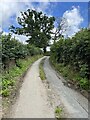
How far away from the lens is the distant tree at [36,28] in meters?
50.6

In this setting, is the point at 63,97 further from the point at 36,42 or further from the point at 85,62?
the point at 36,42

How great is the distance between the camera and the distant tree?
1991 inches

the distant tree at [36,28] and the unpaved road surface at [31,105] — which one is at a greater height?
the distant tree at [36,28]

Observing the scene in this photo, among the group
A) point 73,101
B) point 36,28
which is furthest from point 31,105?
point 36,28

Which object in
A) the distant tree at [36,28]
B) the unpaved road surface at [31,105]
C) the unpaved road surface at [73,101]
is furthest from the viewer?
the distant tree at [36,28]

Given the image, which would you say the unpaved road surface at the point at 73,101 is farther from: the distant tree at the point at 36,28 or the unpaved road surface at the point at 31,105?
the distant tree at the point at 36,28

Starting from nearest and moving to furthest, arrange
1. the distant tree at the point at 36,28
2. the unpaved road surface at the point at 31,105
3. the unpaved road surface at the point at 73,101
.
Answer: the unpaved road surface at the point at 31,105 → the unpaved road surface at the point at 73,101 → the distant tree at the point at 36,28

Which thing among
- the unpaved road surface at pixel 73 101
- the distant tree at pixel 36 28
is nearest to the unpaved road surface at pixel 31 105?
the unpaved road surface at pixel 73 101

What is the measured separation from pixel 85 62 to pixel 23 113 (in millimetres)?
6010

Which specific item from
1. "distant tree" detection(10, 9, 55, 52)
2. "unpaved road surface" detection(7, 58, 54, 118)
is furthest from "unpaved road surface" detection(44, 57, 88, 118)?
"distant tree" detection(10, 9, 55, 52)

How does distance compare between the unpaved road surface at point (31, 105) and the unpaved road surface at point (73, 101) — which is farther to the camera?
the unpaved road surface at point (73, 101)

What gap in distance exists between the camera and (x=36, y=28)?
52219 mm

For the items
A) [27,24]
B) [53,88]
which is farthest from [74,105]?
[27,24]

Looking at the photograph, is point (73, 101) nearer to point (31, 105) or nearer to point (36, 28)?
point (31, 105)
